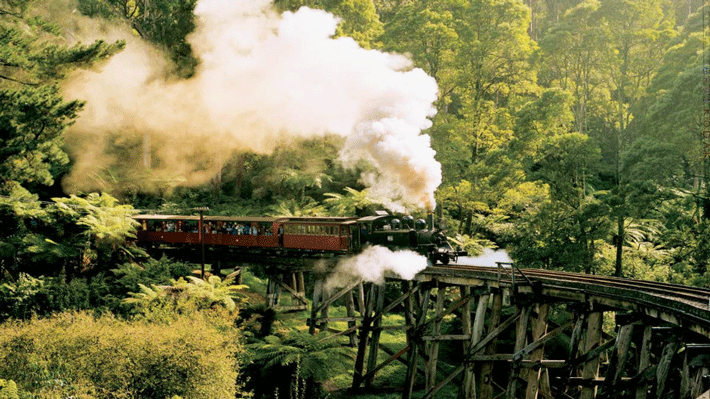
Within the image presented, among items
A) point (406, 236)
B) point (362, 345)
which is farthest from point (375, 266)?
point (362, 345)

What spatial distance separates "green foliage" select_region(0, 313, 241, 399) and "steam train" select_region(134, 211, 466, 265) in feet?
20.9

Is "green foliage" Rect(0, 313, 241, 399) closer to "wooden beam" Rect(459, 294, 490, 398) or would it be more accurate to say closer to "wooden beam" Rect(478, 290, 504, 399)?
"wooden beam" Rect(459, 294, 490, 398)

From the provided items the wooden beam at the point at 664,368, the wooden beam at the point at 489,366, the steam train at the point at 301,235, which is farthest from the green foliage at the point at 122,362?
the wooden beam at the point at 664,368

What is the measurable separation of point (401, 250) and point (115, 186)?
1781cm

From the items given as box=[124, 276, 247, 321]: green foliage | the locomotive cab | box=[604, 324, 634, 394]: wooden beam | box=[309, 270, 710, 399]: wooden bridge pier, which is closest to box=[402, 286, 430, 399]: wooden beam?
box=[309, 270, 710, 399]: wooden bridge pier

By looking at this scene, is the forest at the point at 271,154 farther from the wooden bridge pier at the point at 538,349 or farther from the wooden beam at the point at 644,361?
the wooden beam at the point at 644,361

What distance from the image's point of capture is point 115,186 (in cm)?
2986

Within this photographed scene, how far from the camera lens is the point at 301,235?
21.5 metres

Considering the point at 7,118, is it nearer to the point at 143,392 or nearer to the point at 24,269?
the point at 24,269

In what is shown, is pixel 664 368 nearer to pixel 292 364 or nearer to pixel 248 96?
pixel 292 364

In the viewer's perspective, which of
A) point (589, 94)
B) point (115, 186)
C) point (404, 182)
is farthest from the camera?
point (589, 94)

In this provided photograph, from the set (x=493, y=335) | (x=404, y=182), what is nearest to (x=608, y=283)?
(x=493, y=335)

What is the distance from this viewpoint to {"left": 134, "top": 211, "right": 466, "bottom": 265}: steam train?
1894 centimetres

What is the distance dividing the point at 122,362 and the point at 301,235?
860cm
